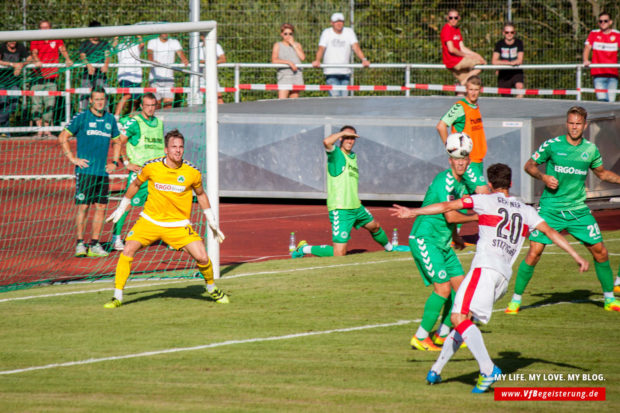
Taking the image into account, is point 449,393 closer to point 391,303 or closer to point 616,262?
point 391,303

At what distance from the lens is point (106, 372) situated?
8.30 meters

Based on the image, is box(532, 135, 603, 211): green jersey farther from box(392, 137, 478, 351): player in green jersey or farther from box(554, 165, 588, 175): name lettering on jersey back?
box(392, 137, 478, 351): player in green jersey

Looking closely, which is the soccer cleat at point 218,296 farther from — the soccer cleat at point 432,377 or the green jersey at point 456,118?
the green jersey at point 456,118

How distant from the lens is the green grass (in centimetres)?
752

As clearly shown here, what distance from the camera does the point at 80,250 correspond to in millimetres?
14273

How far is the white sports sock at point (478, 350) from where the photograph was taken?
290 inches

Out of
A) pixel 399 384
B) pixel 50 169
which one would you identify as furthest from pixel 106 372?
pixel 50 169

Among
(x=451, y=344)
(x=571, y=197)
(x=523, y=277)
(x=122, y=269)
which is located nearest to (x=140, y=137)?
(x=122, y=269)

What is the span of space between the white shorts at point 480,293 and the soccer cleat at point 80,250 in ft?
25.9

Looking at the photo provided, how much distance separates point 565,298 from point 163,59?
9.87 metres

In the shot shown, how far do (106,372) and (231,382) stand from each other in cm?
115

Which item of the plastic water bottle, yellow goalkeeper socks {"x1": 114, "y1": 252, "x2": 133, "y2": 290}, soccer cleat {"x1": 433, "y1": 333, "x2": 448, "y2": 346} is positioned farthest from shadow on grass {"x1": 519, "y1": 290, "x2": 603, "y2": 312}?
yellow goalkeeper socks {"x1": 114, "y1": 252, "x2": 133, "y2": 290}

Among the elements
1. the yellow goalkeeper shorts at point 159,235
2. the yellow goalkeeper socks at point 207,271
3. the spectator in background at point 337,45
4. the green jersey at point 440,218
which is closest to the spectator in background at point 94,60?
the yellow goalkeeper shorts at point 159,235

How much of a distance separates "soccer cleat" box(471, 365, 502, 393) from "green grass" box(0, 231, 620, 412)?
0.25 feet
